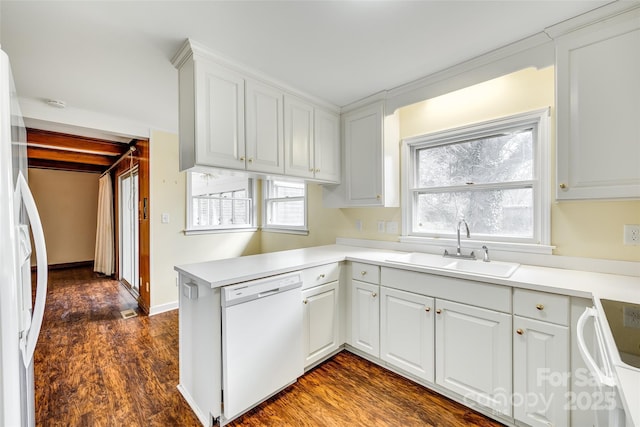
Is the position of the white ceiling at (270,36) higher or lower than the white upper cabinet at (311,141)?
higher

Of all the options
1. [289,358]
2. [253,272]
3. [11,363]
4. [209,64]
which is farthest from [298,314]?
[209,64]

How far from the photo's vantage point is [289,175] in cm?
231

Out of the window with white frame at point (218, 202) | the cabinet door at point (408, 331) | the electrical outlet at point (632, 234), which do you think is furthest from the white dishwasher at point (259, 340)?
the window with white frame at point (218, 202)

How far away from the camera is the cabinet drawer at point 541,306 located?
1349 mm

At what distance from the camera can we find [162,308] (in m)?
3.37

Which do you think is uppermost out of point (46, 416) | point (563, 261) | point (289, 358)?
point (563, 261)

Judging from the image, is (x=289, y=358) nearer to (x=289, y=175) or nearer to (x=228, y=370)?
(x=228, y=370)

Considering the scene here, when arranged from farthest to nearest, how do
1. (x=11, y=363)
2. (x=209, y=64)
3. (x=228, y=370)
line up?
(x=209, y=64) → (x=228, y=370) → (x=11, y=363)

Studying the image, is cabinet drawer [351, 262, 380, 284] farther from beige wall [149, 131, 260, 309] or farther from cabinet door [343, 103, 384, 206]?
beige wall [149, 131, 260, 309]

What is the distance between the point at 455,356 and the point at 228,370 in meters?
1.42

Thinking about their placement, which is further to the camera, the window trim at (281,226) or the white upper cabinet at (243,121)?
the window trim at (281,226)

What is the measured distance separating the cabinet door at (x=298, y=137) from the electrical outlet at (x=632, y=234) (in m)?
2.18

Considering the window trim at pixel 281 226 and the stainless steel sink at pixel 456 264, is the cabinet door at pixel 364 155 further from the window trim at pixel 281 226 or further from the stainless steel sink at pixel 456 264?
the window trim at pixel 281 226

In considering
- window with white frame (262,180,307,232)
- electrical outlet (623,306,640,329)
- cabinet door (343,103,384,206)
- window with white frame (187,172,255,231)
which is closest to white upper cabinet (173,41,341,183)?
cabinet door (343,103,384,206)
